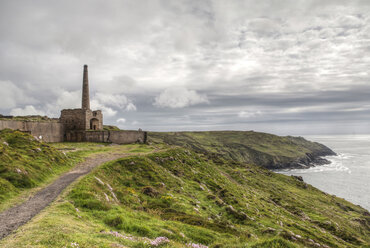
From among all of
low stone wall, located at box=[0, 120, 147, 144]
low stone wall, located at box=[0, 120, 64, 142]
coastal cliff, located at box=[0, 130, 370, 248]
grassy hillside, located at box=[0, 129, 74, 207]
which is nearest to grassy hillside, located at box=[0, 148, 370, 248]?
coastal cliff, located at box=[0, 130, 370, 248]

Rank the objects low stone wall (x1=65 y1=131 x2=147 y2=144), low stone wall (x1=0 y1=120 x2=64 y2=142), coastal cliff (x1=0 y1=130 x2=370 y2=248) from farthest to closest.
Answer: low stone wall (x1=65 y1=131 x2=147 y2=144) → low stone wall (x1=0 y1=120 x2=64 y2=142) → coastal cliff (x1=0 y1=130 x2=370 y2=248)

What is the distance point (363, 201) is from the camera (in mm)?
79312

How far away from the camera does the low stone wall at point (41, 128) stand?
39778 millimetres

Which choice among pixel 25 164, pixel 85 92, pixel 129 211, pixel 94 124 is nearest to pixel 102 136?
pixel 94 124

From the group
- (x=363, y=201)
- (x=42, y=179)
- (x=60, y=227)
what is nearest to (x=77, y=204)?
(x=60, y=227)

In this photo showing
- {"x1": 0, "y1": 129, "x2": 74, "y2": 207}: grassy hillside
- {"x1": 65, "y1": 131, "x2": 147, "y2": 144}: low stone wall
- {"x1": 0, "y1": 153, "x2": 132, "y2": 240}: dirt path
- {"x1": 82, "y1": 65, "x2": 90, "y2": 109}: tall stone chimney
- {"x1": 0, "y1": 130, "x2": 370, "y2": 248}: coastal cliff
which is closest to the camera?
{"x1": 0, "y1": 130, "x2": 370, "y2": 248}: coastal cliff

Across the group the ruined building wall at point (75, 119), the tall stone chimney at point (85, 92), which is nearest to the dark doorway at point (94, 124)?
the ruined building wall at point (75, 119)

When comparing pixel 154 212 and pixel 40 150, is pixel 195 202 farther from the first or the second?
pixel 40 150

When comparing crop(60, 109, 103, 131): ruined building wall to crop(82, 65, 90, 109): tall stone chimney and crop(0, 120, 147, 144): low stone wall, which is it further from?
crop(82, 65, 90, 109): tall stone chimney

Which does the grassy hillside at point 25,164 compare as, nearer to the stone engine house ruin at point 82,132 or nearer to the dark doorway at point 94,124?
the stone engine house ruin at point 82,132

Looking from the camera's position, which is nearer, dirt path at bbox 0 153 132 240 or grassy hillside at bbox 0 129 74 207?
dirt path at bbox 0 153 132 240

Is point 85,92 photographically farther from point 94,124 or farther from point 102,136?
point 102,136

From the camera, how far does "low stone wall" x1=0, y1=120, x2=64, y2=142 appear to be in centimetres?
3978

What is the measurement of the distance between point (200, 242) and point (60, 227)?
7693 millimetres
